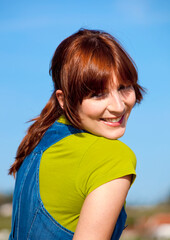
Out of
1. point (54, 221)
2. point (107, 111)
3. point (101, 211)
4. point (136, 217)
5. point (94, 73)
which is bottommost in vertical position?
point (136, 217)

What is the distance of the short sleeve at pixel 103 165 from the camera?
170 centimetres

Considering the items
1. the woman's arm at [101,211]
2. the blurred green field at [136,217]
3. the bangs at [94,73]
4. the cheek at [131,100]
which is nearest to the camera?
the woman's arm at [101,211]

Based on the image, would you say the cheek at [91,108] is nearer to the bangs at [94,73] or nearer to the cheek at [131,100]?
the bangs at [94,73]

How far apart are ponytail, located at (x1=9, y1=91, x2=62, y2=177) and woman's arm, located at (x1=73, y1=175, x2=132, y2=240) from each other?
0.54 metres

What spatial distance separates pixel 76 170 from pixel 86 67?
0.43 m

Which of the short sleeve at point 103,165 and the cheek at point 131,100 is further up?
the cheek at point 131,100

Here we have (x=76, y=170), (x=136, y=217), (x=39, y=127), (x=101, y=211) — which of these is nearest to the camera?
(x=101, y=211)

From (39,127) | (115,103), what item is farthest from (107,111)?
(39,127)

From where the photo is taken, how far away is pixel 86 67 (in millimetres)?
1821

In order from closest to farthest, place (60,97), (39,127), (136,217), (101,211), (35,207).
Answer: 1. (101,211)
2. (35,207)
3. (60,97)
4. (39,127)
5. (136,217)

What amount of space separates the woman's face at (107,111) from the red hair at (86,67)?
30 millimetres

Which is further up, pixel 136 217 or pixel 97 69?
pixel 97 69

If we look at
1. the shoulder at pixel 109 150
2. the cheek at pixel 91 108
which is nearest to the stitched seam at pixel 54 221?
the shoulder at pixel 109 150

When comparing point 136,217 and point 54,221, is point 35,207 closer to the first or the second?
point 54,221
